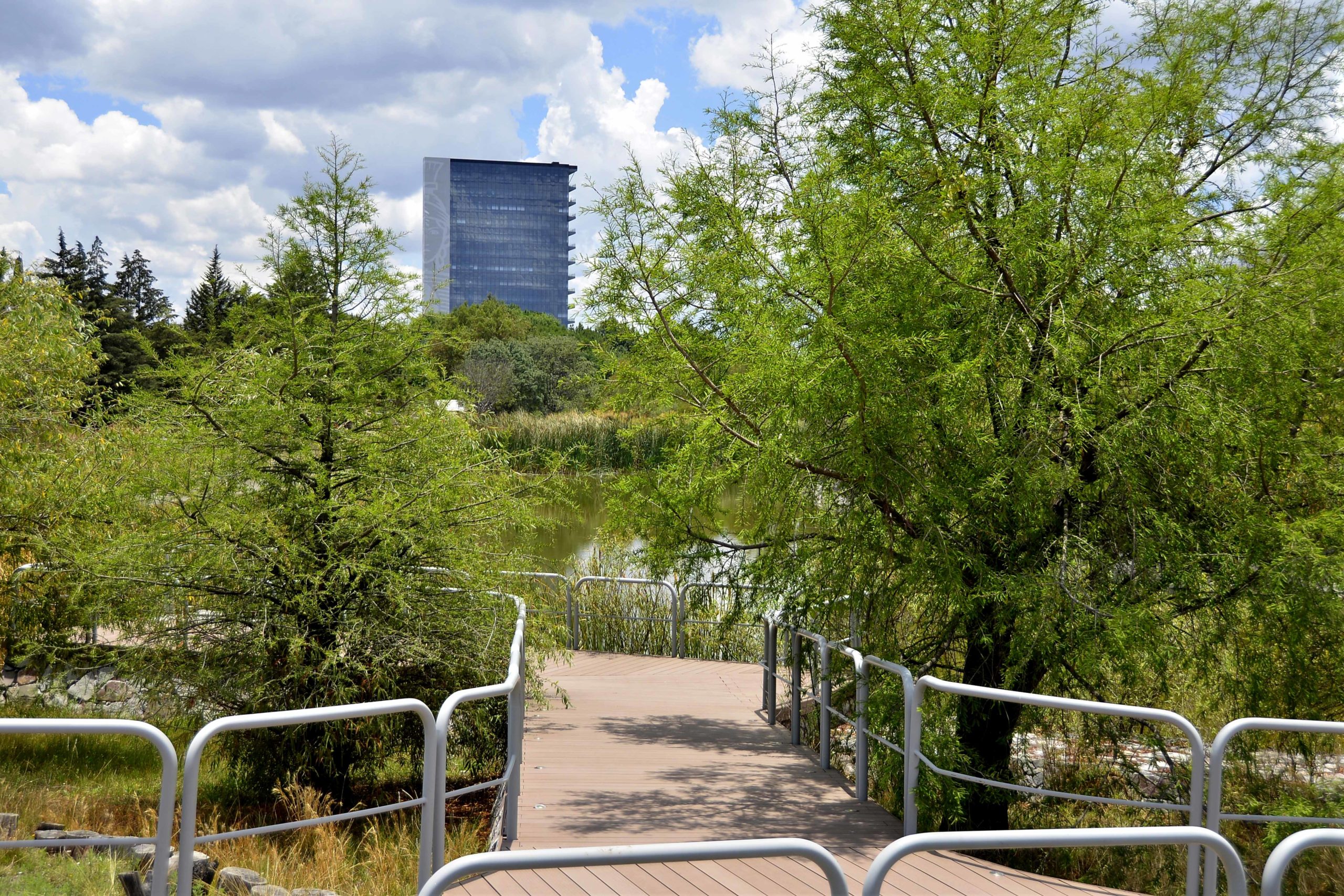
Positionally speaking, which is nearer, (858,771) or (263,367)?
(858,771)

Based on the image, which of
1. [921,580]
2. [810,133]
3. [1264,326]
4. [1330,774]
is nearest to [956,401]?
[921,580]

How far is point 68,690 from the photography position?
12016mm

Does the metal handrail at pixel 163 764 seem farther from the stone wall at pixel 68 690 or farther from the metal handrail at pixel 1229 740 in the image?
the stone wall at pixel 68 690

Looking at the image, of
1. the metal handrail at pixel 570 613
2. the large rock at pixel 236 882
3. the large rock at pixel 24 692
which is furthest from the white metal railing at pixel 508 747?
the large rock at pixel 24 692

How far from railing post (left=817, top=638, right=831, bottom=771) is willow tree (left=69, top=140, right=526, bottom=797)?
98.8 inches

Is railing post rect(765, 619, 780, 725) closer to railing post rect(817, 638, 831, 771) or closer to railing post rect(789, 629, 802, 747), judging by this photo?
railing post rect(789, 629, 802, 747)

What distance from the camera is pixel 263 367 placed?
7.94m

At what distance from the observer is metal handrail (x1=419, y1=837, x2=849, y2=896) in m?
2.47

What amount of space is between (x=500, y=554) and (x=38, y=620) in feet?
18.5

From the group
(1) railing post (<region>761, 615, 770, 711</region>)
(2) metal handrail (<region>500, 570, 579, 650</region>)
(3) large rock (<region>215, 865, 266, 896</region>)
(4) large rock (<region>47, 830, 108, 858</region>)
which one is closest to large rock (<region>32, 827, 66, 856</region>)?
(4) large rock (<region>47, 830, 108, 858</region>)

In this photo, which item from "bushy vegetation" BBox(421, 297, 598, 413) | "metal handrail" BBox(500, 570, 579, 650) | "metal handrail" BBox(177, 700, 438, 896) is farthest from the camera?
"bushy vegetation" BBox(421, 297, 598, 413)

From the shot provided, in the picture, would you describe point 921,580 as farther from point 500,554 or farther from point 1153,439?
point 500,554

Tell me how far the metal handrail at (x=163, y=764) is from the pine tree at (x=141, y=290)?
58934 millimetres

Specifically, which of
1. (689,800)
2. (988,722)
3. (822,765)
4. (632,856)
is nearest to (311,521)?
(689,800)
